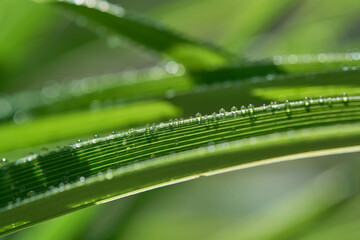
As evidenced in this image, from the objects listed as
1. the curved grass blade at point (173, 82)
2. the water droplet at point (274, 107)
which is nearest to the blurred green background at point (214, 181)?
the curved grass blade at point (173, 82)

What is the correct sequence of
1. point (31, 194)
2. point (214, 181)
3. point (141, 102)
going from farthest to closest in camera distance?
1. point (214, 181)
2. point (141, 102)
3. point (31, 194)

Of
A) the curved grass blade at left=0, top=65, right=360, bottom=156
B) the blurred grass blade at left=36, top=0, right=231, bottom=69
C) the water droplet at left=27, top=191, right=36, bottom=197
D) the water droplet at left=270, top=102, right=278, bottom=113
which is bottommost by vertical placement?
the water droplet at left=27, top=191, right=36, bottom=197

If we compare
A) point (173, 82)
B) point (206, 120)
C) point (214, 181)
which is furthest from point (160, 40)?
point (214, 181)

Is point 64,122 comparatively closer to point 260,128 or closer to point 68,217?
point 260,128

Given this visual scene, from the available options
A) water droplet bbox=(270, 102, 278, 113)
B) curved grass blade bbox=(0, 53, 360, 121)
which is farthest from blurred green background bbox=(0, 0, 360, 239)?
water droplet bbox=(270, 102, 278, 113)

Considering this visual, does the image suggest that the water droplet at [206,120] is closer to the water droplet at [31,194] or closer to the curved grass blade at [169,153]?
the curved grass blade at [169,153]

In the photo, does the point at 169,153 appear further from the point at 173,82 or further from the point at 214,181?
the point at 214,181

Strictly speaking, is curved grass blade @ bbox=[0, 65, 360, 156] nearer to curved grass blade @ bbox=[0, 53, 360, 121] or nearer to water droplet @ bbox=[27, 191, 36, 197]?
curved grass blade @ bbox=[0, 53, 360, 121]

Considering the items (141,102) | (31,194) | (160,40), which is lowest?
(31,194)
